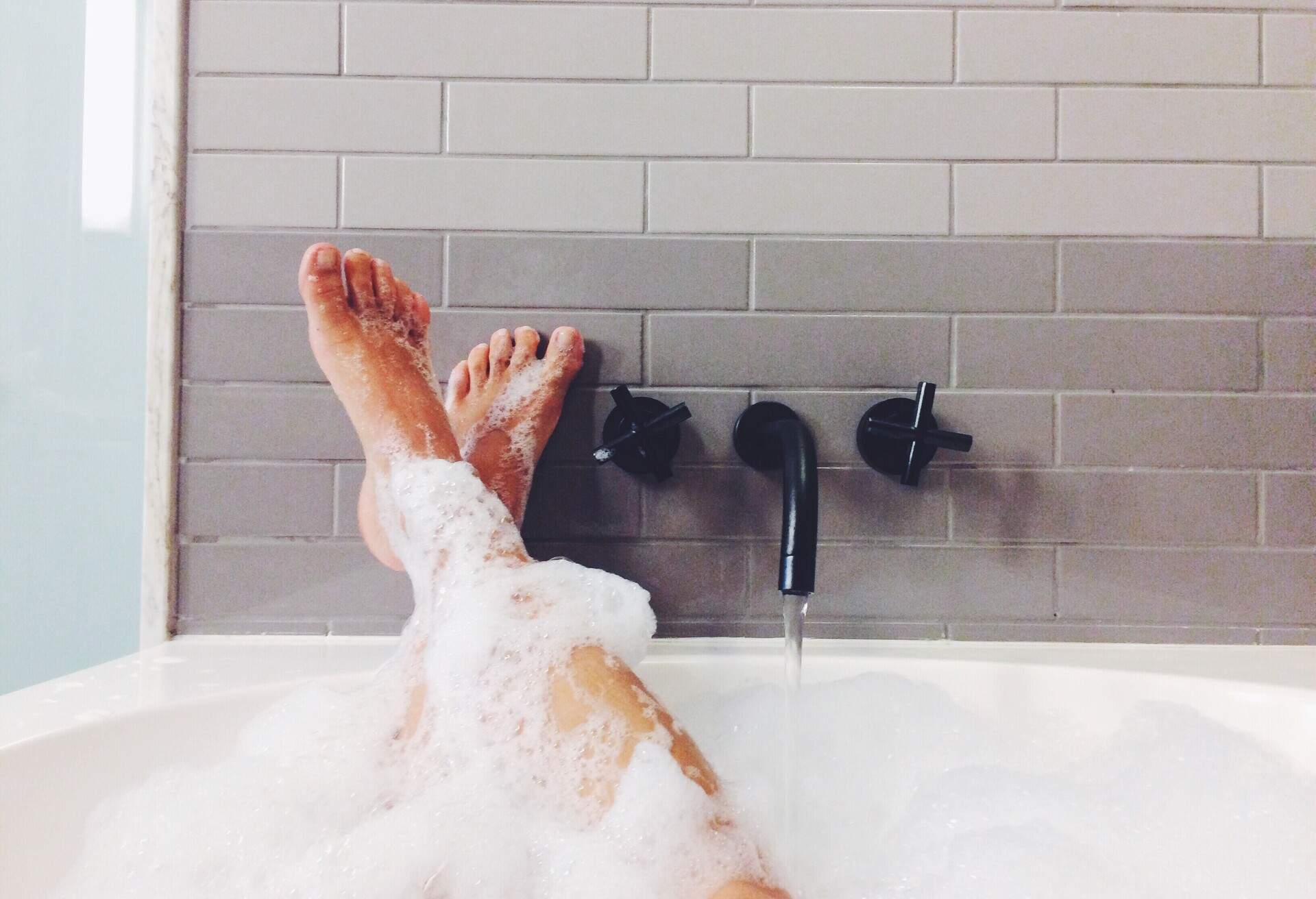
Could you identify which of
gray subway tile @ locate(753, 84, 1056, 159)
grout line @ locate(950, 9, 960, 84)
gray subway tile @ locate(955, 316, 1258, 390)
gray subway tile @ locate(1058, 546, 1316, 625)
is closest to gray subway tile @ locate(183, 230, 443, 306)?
gray subway tile @ locate(753, 84, 1056, 159)

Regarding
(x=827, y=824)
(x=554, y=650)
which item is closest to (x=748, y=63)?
(x=554, y=650)

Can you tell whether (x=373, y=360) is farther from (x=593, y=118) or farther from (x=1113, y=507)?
(x=1113, y=507)

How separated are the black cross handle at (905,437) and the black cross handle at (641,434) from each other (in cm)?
22

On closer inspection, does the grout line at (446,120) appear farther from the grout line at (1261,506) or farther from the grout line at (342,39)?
the grout line at (1261,506)

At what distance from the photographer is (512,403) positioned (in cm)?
89

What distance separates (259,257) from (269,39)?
26 cm

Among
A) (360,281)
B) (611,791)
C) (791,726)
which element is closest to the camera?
(611,791)

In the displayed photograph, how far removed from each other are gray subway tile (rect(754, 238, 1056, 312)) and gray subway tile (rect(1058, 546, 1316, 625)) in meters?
0.32

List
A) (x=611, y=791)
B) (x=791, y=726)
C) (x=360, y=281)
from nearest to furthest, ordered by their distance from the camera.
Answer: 1. (x=611, y=791)
2. (x=791, y=726)
3. (x=360, y=281)

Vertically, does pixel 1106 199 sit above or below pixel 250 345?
above

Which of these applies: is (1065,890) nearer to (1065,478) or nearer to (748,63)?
(1065,478)

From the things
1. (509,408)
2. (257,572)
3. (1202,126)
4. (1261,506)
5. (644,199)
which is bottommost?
(257,572)

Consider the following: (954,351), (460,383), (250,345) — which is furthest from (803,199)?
(250,345)

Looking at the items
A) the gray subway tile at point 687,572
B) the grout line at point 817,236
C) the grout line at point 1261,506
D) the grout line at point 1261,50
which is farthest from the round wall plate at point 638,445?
the grout line at point 1261,50
